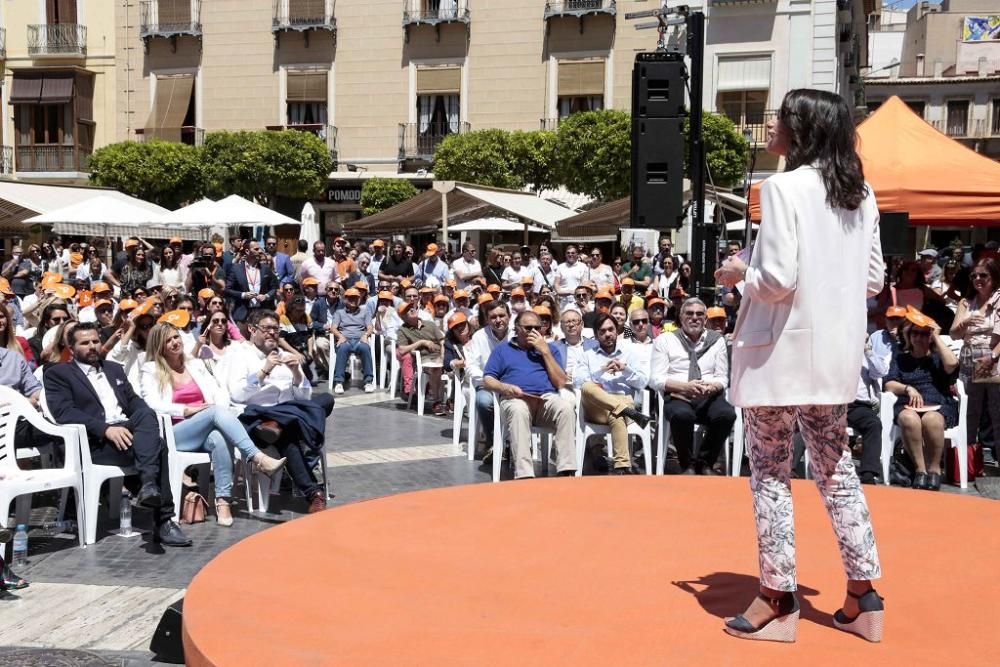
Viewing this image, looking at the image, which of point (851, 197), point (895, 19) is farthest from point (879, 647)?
point (895, 19)

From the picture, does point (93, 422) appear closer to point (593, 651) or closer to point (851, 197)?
point (593, 651)

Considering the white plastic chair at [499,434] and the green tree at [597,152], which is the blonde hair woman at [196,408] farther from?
the green tree at [597,152]

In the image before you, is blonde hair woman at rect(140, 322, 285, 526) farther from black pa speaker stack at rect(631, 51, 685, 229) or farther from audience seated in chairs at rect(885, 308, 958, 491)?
audience seated in chairs at rect(885, 308, 958, 491)

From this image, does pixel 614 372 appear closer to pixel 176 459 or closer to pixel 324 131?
pixel 176 459

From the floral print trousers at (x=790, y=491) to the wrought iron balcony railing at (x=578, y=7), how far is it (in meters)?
29.6

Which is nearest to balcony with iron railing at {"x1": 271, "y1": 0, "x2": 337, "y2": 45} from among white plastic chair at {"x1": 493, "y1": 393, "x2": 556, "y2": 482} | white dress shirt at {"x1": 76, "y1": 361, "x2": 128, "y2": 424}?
white plastic chair at {"x1": 493, "y1": 393, "x2": 556, "y2": 482}

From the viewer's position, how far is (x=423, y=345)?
11.9 m

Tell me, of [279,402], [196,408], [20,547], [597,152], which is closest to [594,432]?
[279,402]

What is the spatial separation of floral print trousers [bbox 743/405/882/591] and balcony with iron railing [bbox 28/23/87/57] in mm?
37033

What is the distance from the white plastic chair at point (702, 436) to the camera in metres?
7.97

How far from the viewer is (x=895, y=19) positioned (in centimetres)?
6631

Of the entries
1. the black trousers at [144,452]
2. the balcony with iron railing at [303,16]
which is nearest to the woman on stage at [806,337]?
the black trousers at [144,452]

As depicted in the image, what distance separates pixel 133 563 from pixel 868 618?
400 centimetres

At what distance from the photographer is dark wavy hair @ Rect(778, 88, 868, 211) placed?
10.4 feet
